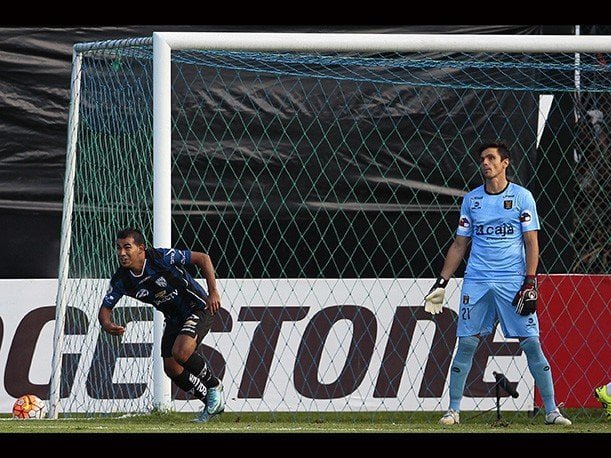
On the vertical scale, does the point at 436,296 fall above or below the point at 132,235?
below

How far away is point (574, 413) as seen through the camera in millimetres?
9688

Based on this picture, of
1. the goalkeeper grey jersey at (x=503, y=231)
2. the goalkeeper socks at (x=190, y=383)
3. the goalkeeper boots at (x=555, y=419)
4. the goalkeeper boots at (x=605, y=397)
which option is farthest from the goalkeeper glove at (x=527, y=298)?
the goalkeeper socks at (x=190, y=383)

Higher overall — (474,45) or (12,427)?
(474,45)

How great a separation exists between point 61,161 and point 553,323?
3.82 metres

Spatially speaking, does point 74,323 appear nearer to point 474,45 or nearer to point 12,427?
point 12,427

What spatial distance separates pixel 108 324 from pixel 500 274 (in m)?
2.43

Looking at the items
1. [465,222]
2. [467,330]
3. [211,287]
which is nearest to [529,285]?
[467,330]

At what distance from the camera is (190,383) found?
332 inches

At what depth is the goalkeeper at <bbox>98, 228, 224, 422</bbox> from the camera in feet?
27.1

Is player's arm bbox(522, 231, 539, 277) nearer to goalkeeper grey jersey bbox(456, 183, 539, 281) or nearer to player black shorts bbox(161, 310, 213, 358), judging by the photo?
goalkeeper grey jersey bbox(456, 183, 539, 281)

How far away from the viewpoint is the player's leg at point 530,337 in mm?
8055

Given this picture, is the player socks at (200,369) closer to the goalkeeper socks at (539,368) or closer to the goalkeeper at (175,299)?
the goalkeeper at (175,299)

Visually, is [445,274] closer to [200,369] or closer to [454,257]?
[454,257]

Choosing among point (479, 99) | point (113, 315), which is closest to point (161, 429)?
point (113, 315)
